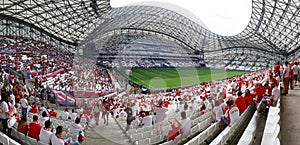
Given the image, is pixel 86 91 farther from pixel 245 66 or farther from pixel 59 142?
pixel 245 66

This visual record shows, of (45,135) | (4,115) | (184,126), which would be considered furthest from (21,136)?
(184,126)

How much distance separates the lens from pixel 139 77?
3111 cm

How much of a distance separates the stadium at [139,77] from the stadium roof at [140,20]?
0.65 feet

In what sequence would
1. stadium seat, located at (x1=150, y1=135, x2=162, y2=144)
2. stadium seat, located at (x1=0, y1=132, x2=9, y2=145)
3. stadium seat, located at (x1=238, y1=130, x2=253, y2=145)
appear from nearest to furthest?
1. stadium seat, located at (x1=238, y1=130, x2=253, y2=145)
2. stadium seat, located at (x1=0, y1=132, x2=9, y2=145)
3. stadium seat, located at (x1=150, y1=135, x2=162, y2=144)

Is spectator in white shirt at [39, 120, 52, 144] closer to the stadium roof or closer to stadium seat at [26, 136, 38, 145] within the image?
stadium seat at [26, 136, 38, 145]

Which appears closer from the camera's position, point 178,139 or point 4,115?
point 178,139

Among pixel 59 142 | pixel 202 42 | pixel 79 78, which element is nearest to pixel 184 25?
pixel 202 42

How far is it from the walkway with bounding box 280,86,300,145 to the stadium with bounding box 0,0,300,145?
3 centimetres

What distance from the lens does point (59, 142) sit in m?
4.43

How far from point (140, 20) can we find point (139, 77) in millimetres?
16312

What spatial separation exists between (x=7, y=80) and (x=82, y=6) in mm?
23424

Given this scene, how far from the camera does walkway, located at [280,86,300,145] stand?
12.6ft

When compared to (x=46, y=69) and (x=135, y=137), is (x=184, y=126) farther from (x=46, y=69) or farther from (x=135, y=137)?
(x=46, y=69)

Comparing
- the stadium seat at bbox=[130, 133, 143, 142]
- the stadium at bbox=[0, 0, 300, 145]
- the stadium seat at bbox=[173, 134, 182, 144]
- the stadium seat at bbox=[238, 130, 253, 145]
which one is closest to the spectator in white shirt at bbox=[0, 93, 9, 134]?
the stadium at bbox=[0, 0, 300, 145]
